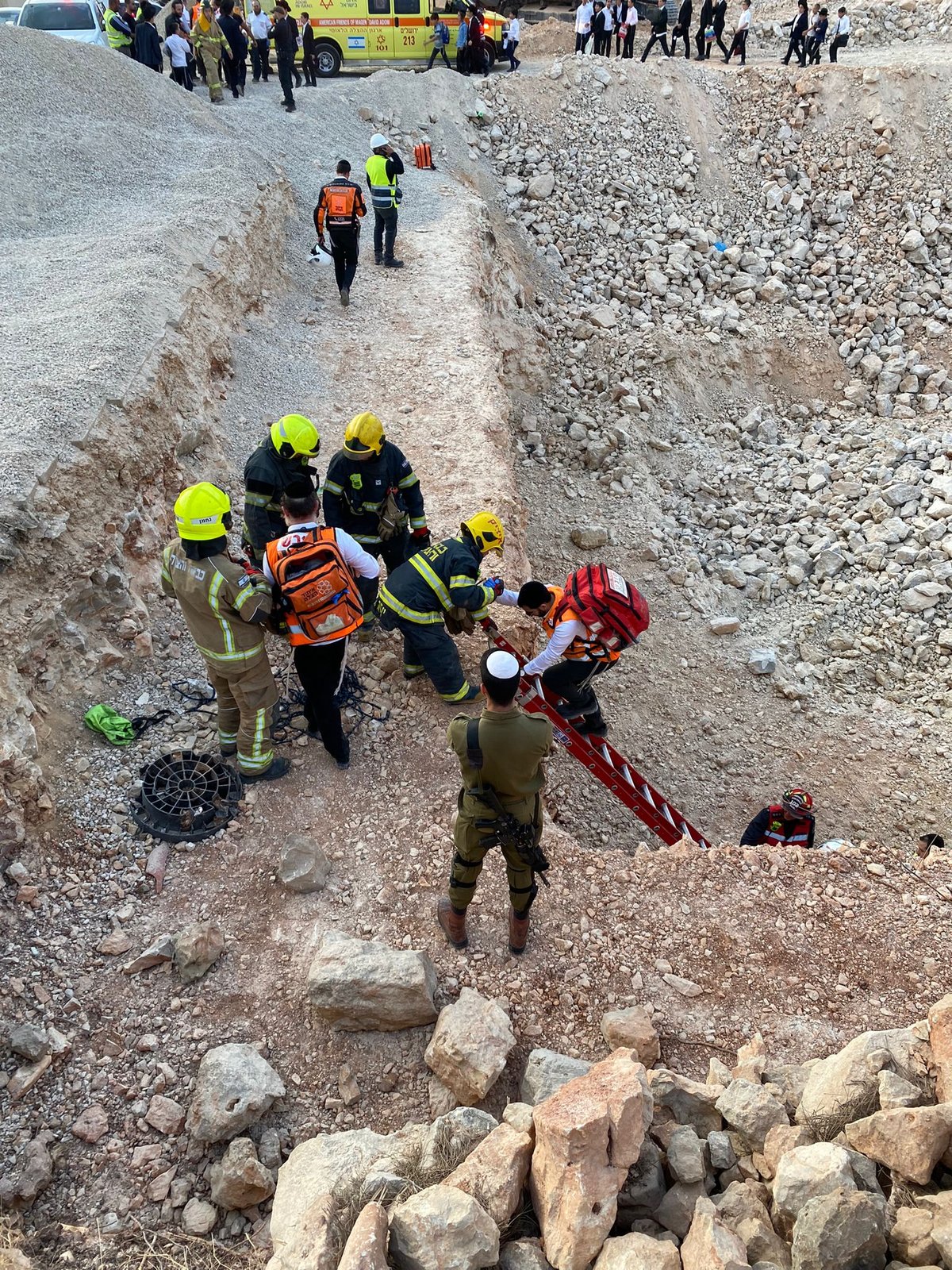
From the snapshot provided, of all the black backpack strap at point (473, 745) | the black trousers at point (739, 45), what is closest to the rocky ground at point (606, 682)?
the black backpack strap at point (473, 745)

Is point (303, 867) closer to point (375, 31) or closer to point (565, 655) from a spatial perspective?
point (565, 655)

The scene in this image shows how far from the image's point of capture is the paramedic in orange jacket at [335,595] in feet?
16.8

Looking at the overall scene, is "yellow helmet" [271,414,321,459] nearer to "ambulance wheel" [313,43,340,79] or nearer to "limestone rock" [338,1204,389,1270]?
"limestone rock" [338,1204,389,1270]

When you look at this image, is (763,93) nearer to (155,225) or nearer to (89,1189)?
(155,225)

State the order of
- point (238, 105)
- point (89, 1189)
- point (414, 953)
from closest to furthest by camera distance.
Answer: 1. point (89, 1189)
2. point (414, 953)
3. point (238, 105)

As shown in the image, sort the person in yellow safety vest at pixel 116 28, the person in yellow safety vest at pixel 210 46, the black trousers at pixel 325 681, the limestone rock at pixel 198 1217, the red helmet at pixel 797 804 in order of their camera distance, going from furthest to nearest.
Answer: the person in yellow safety vest at pixel 116 28
the person in yellow safety vest at pixel 210 46
the red helmet at pixel 797 804
the black trousers at pixel 325 681
the limestone rock at pixel 198 1217

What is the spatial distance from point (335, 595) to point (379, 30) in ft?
61.1

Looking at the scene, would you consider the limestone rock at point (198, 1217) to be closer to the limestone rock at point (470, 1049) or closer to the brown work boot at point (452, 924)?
the limestone rock at point (470, 1049)

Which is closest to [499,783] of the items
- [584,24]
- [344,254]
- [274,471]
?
[274,471]

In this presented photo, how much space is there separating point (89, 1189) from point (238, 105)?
56.1 feet

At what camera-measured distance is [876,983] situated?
485 cm

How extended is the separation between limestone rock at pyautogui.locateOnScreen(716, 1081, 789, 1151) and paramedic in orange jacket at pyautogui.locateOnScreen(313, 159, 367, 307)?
33.5 ft

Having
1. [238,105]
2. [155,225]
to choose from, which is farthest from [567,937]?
[238,105]

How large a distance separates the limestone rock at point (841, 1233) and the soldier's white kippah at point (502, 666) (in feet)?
7.58
